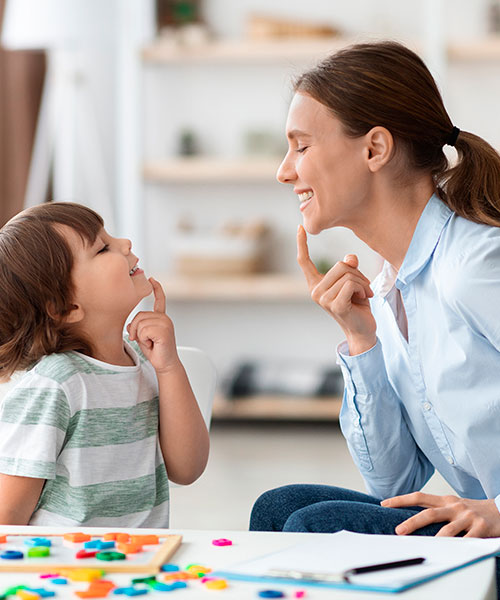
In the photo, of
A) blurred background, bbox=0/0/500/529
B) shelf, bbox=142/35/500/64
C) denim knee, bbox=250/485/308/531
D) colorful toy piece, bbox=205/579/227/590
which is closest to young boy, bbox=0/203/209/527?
denim knee, bbox=250/485/308/531

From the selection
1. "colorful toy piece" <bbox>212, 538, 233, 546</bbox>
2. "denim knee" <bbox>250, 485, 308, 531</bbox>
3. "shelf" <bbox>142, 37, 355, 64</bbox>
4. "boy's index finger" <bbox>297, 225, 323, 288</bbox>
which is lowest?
"denim knee" <bbox>250, 485, 308, 531</bbox>

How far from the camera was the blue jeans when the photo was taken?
125cm

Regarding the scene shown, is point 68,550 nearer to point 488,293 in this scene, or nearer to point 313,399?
point 488,293

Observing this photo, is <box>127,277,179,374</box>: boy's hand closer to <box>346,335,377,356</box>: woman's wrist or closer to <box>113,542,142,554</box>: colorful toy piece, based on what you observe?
<box>346,335,377,356</box>: woman's wrist

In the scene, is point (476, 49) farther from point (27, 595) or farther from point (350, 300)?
point (27, 595)

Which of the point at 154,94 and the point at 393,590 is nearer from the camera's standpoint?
the point at 393,590

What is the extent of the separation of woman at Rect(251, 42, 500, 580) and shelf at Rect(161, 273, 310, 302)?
2727 millimetres

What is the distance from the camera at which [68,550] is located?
0.96 m

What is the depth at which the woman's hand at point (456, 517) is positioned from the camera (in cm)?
120

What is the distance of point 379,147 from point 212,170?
117 inches

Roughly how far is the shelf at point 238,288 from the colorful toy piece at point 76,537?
3368mm

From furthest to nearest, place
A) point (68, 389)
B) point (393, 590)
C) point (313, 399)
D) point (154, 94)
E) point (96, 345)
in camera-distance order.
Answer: point (154, 94)
point (313, 399)
point (96, 345)
point (68, 389)
point (393, 590)

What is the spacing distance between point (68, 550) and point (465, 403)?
649mm

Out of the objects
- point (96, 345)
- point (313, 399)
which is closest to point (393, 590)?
point (96, 345)
